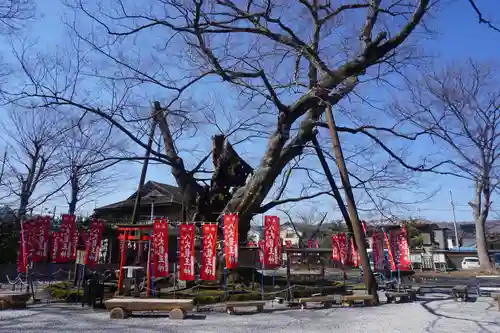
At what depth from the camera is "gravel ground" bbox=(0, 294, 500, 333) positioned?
26.4 feet

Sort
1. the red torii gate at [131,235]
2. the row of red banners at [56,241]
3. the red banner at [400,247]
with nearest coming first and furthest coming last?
the red torii gate at [131,235]
the row of red banners at [56,241]
the red banner at [400,247]

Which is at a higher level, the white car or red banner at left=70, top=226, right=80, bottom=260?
red banner at left=70, top=226, right=80, bottom=260

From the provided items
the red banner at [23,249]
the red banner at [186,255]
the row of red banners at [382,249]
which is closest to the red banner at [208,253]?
the red banner at [186,255]

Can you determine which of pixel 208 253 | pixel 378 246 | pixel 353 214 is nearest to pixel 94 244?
pixel 208 253

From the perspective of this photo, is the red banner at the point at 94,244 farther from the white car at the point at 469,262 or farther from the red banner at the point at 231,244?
the white car at the point at 469,262

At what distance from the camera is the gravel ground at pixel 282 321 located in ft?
26.4

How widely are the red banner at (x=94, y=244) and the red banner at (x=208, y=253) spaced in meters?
4.60

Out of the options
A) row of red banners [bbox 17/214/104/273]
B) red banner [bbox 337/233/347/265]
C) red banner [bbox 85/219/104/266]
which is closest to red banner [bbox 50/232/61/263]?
row of red banners [bbox 17/214/104/273]

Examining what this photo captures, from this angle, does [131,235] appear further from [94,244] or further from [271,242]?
[271,242]

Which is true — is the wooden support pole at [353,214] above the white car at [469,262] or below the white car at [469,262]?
above

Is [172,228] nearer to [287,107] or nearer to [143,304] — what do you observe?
[143,304]

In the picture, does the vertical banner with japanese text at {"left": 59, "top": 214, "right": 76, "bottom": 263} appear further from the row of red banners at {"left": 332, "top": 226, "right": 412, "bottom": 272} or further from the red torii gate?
the row of red banners at {"left": 332, "top": 226, "right": 412, "bottom": 272}

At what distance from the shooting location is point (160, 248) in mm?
11188

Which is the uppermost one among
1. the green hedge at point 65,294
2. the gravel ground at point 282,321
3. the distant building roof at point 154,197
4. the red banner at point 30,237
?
the distant building roof at point 154,197
